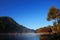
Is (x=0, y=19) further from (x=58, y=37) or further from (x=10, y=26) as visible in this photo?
(x=58, y=37)

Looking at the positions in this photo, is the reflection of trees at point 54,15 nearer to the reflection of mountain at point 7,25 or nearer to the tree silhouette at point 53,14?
the tree silhouette at point 53,14

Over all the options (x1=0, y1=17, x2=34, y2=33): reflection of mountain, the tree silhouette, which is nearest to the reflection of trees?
the tree silhouette

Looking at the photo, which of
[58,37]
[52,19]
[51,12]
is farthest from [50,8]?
[58,37]

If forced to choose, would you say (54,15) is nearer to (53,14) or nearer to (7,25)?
(53,14)

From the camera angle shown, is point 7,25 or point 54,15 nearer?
point 54,15

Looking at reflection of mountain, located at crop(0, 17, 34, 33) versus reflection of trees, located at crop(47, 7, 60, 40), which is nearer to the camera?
reflection of trees, located at crop(47, 7, 60, 40)

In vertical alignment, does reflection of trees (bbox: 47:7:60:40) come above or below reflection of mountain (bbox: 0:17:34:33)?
below

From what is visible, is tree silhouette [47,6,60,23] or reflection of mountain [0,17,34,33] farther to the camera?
reflection of mountain [0,17,34,33]

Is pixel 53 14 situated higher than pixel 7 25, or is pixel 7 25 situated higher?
pixel 7 25

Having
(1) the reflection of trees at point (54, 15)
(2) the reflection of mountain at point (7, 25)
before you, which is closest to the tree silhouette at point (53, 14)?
(1) the reflection of trees at point (54, 15)

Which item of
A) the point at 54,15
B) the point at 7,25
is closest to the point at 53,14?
the point at 54,15

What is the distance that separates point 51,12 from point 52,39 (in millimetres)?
3740

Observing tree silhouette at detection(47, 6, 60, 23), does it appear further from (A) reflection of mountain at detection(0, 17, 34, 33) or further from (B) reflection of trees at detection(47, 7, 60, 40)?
(A) reflection of mountain at detection(0, 17, 34, 33)

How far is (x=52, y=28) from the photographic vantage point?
9969 millimetres
